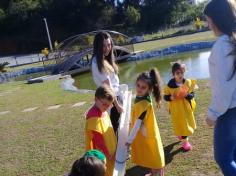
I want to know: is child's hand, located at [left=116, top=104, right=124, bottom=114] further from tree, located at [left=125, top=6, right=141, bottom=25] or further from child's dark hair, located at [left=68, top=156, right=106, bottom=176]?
tree, located at [left=125, top=6, right=141, bottom=25]

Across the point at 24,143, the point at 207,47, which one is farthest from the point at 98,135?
the point at 207,47

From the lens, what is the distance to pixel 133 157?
4184mm

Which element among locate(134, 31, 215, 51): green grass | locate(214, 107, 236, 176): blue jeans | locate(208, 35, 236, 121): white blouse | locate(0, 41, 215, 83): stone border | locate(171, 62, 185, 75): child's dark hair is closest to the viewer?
locate(208, 35, 236, 121): white blouse

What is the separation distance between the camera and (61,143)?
20.1 ft

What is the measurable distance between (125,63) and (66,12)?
25.0 meters

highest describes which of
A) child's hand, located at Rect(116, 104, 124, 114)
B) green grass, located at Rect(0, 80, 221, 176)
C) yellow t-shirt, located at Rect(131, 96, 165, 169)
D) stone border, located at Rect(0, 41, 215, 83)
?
child's hand, located at Rect(116, 104, 124, 114)

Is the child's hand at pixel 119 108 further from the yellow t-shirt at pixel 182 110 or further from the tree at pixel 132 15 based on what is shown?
the tree at pixel 132 15

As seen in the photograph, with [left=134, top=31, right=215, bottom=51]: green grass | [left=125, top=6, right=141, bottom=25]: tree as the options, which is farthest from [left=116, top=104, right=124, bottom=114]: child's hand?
[left=125, top=6, right=141, bottom=25]: tree

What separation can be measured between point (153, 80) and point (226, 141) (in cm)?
124

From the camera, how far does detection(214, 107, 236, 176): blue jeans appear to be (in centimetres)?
303

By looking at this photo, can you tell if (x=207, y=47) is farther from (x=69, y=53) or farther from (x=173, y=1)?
(x=173, y=1)

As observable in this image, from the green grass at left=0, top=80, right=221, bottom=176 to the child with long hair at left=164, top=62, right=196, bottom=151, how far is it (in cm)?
21

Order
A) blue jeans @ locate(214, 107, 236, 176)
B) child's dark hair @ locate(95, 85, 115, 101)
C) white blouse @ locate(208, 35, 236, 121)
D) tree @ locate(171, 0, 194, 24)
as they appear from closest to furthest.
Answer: white blouse @ locate(208, 35, 236, 121) → blue jeans @ locate(214, 107, 236, 176) → child's dark hair @ locate(95, 85, 115, 101) → tree @ locate(171, 0, 194, 24)

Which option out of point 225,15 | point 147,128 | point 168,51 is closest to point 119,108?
point 147,128
